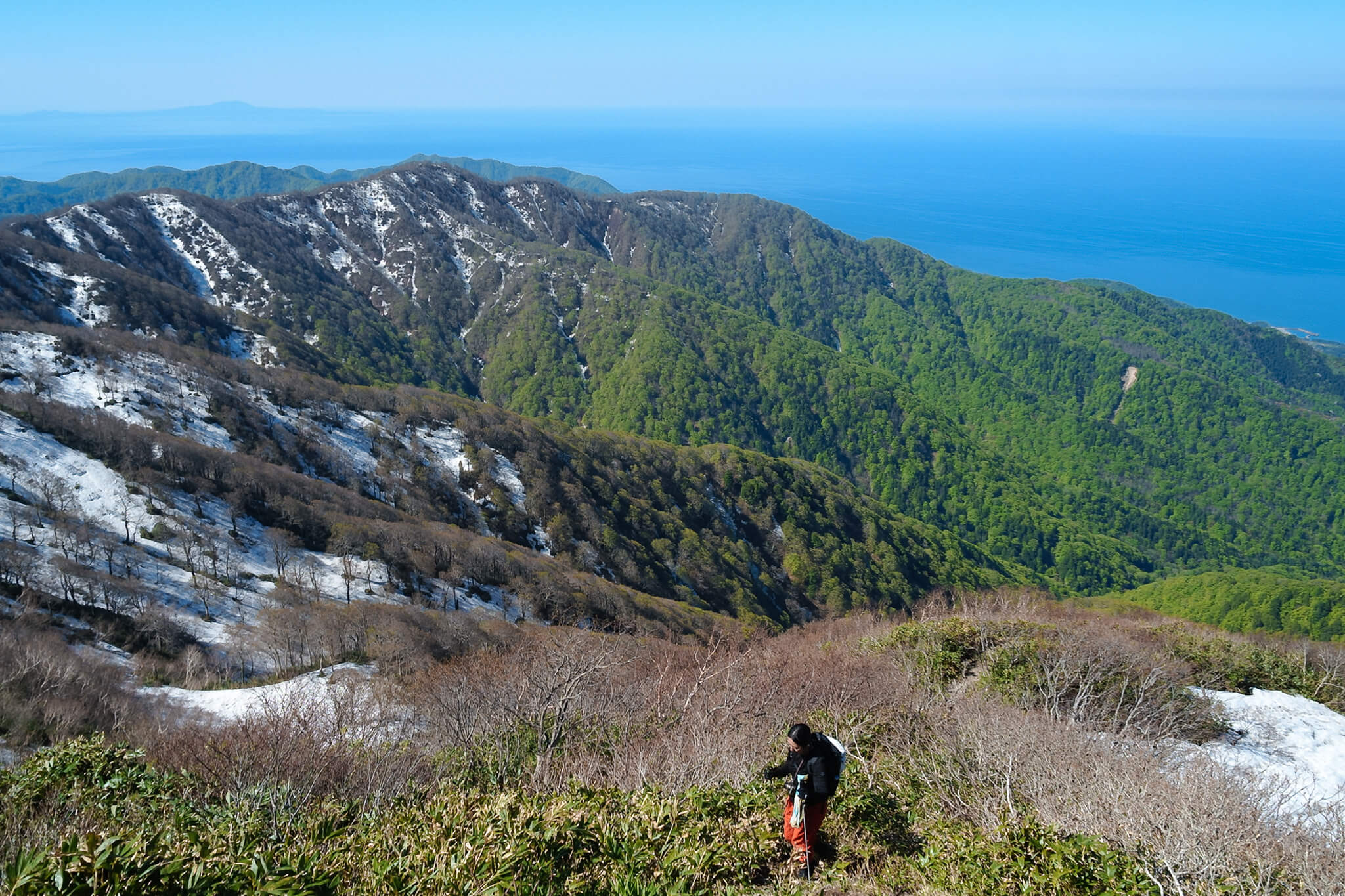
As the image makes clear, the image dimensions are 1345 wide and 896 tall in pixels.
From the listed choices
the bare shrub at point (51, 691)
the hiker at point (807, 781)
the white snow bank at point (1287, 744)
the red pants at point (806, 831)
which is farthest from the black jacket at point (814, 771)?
the bare shrub at point (51, 691)

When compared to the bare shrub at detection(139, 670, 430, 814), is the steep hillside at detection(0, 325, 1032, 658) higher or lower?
lower

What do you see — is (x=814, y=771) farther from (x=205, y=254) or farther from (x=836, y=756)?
(x=205, y=254)

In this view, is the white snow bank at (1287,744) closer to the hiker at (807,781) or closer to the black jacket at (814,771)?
the hiker at (807,781)

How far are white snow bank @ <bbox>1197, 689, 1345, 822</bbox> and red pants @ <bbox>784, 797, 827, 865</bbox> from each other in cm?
1258

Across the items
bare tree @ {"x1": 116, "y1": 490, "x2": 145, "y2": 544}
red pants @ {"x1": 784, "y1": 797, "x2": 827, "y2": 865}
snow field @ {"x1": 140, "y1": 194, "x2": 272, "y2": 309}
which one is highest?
snow field @ {"x1": 140, "y1": 194, "x2": 272, "y2": 309}

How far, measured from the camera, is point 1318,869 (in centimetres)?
931

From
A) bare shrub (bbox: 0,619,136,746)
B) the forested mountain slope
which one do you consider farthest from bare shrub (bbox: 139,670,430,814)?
the forested mountain slope

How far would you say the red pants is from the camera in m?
8.59

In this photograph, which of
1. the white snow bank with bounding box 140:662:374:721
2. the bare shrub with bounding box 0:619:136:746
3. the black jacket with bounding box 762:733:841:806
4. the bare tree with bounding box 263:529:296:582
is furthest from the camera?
the bare tree with bounding box 263:529:296:582

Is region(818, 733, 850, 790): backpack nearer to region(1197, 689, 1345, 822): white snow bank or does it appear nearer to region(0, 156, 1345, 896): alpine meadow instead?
region(0, 156, 1345, 896): alpine meadow

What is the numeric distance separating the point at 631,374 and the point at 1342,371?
221 meters

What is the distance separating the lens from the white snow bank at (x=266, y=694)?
2250cm

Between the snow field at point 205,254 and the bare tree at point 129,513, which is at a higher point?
the snow field at point 205,254

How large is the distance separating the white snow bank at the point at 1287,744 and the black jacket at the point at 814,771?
41.9ft
